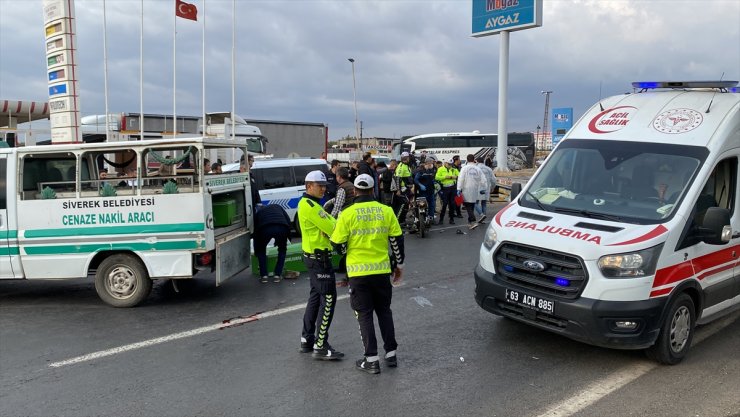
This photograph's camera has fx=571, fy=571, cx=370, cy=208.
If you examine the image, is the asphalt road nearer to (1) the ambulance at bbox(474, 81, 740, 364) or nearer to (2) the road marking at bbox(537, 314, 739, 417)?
(2) the road marking at bbox(537, 314, 739, 417)

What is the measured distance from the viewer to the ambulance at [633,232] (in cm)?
483

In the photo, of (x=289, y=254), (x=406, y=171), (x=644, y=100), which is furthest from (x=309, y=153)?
(x=644, y=100)

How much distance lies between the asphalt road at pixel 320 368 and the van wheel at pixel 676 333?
0.12m

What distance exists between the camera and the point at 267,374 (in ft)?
16.7

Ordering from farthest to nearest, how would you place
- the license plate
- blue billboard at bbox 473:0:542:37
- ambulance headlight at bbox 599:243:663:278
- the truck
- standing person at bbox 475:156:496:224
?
blue billboard at bbox 473:0:542:37 → the truck → standing person at bbox 475:156:496:224 → the license plate → ambulance headlight at bbox 599:243:663:278

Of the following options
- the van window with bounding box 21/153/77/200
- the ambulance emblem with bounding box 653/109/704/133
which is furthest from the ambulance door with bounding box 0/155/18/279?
the ambulance emblem with bounding box 653/109/704/133

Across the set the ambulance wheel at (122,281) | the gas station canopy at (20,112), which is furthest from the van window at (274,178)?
the gas station canopy at (20,112)

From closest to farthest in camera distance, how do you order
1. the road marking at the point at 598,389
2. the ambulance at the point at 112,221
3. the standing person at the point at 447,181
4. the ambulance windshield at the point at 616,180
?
the road marking at the point at 598,389 → the ambulance windshield at the point at 616,180 → the ambulance at the point at 112,221 → the standing person at the point at 447,181

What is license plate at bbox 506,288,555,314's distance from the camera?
5062 mm

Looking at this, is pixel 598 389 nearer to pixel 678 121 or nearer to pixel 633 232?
pixel 633 232

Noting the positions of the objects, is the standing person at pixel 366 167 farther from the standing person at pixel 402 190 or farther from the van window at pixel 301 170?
the van window at pixel 301 170

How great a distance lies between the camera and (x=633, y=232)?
4957 mm

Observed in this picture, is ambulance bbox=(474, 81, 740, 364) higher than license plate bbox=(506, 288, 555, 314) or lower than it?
higher

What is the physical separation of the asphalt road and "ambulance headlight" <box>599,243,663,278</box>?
929 millimetres
